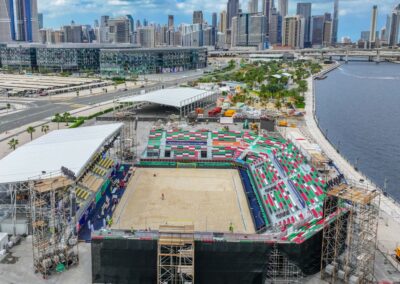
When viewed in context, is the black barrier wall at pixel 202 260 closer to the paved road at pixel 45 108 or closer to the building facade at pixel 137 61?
the paved road at pixel 45 108

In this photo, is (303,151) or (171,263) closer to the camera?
(171,263)

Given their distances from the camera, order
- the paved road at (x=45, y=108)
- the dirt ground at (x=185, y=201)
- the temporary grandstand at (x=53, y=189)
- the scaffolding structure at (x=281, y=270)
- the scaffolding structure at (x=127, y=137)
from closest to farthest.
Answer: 1. the scaffolding structure at (x=281, y=270)
2. the temporary grandstand at (x=53, y=189)
3. the dirt ground at (x=185, y=201)
4. the scaffolding structure at (x=127, y=137)
5. the paved road at (x=45, y=108)

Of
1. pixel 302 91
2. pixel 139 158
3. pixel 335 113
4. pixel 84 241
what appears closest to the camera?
pixel 84 241

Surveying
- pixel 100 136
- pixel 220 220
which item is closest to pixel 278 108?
pixel 100 136

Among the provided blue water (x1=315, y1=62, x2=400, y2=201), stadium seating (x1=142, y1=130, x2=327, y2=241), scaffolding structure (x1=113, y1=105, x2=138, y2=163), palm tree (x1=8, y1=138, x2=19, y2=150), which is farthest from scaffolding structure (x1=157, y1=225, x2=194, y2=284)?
palm tree (x1=8, y1=138, x2=19, y2=150)

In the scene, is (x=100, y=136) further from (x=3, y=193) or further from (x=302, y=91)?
(x=302, y=91)

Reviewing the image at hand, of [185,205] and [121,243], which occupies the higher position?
[121,243]

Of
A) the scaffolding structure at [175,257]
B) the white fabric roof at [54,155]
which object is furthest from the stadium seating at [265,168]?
the scaffolding structure at [175,257]
